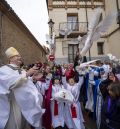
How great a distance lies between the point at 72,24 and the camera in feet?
77.2

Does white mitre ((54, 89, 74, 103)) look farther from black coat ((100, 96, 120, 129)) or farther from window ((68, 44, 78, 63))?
window ((68, 44, 78, 63))

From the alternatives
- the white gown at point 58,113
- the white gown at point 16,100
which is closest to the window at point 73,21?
the white gown at point 58,113

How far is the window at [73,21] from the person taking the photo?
23.5 m

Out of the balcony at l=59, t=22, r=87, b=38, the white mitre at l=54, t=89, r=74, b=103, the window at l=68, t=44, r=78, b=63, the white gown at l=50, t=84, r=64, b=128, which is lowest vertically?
the white gown at l=50, t=84, r=64, b=128

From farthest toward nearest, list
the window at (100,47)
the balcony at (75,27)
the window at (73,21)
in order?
the window at (100,47), the window at (73,21), the balcony at (75,27)

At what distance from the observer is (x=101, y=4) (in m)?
24.5

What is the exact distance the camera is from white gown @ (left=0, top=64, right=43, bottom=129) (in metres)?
3.82

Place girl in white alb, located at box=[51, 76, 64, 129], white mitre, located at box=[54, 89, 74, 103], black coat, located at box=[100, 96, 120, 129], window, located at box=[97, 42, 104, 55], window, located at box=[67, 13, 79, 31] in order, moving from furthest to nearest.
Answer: window, located at box=[97, 42, 104, 55], window, located at box=[67, 13, 79, 31], girl in white alb, located at box=[51, 76, 64, 129], white mitre, located at box=[54, 89, 74, 103], black coat, located at box=[100, 96, 120, 129]

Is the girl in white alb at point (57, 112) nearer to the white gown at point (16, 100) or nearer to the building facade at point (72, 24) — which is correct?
the white gown at point (16, 100)

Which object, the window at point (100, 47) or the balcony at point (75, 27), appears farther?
the window at point (100, 47)

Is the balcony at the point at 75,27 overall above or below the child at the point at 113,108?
above

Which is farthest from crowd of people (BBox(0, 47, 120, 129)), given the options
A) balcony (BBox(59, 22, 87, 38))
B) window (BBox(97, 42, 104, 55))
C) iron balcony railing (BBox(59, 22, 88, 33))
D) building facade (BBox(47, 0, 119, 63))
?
window (BBox(97, 42, 104, 55))

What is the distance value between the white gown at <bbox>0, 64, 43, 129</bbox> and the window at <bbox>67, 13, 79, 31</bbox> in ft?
64.7

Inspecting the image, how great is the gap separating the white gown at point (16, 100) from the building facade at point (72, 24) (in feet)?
62.1
